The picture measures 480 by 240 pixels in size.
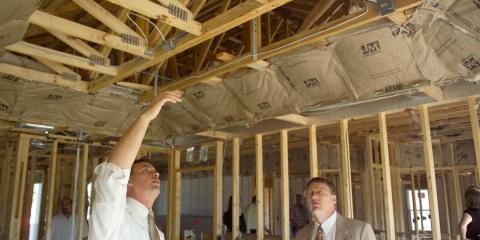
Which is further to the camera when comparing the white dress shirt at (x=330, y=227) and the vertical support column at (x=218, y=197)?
the vertical support column at (x=218, y=197)

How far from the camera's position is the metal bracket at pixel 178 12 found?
2.81 meters

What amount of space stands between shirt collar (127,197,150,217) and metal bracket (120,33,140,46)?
1.70m

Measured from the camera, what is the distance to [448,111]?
207 inches

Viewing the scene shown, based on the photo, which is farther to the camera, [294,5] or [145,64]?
[294,5]

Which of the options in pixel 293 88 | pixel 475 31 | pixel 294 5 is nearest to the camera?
pixel 475 31

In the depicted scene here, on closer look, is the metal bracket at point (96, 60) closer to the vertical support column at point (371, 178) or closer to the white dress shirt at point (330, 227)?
the white dress shirt at point (330, 227)

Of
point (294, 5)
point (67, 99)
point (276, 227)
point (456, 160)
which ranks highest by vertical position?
point (294, 5)

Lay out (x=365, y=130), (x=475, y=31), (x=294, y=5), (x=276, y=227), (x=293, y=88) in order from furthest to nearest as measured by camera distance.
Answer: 1. (x=276, y=227)
2. (x=365, y=130)
3. (x=294, y=5)
4. (x=293, y=88)
5. (x=475, y=31)

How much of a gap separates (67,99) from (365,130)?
4.41 metres

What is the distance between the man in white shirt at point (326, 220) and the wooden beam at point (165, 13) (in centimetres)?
139

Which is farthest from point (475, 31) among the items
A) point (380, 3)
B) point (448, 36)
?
point (380, 3)

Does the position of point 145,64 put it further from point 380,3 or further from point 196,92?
point 380,3

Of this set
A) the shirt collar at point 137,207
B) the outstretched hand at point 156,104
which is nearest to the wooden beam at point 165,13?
the outstretched hand at point 156,104

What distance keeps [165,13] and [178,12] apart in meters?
0.12
